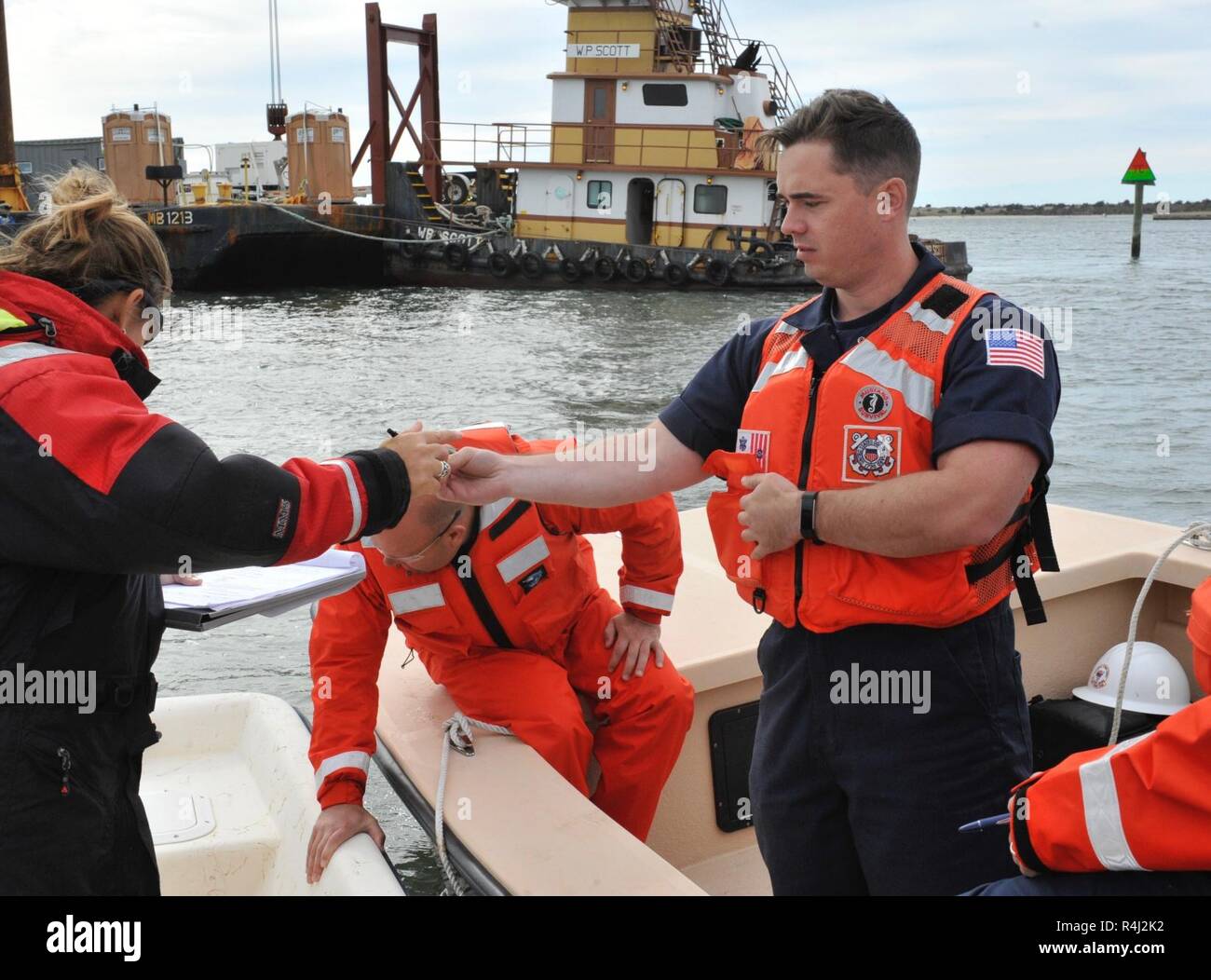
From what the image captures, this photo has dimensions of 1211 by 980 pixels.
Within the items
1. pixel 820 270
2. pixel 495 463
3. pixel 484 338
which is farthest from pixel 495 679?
pixel 484 338

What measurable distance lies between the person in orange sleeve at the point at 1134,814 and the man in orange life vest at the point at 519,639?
129cm

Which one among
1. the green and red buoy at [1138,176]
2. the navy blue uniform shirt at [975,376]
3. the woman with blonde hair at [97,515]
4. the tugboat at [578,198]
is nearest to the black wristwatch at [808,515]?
the navy blue uniform shirt at [975,376]

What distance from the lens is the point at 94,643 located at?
1.75m

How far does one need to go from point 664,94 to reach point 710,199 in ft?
8.15

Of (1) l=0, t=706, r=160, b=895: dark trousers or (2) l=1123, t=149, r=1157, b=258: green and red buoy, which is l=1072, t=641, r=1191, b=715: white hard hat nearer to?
(1) l=0, t=706, r=160, b=895: dark trousers

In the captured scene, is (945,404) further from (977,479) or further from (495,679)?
(495,679)

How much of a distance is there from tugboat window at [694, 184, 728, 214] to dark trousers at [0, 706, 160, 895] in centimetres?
2265

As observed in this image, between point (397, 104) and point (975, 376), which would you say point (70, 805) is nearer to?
point (975, 376)

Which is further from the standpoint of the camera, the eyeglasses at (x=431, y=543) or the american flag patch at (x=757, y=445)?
the eyeglasses at (x=431, y=543)

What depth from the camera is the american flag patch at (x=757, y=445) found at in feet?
6.52

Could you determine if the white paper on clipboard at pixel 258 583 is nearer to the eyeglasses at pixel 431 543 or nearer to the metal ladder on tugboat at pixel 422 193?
the eyeglasses at pixel 431 543

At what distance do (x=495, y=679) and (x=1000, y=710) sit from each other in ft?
3.70

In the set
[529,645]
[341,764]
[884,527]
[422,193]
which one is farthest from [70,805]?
[422,193]

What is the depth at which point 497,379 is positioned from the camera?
623 inches
